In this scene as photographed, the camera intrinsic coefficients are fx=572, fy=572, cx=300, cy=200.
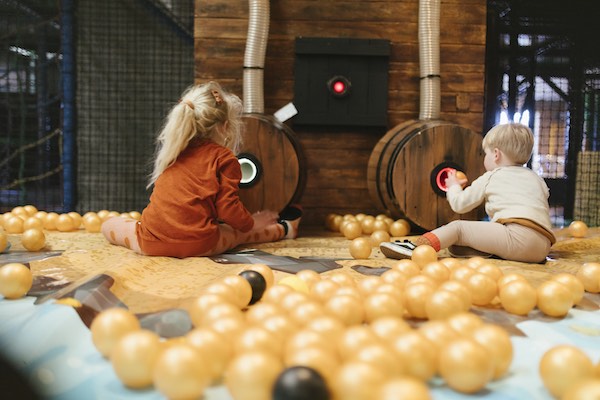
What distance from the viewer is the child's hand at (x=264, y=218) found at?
2.63 meters

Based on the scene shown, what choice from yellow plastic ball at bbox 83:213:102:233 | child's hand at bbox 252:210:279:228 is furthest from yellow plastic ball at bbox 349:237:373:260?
yellow plastic ball at bbox 83:213:102:233

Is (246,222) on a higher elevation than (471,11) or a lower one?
lower

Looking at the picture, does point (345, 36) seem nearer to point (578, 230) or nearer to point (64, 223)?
point (578, 230)

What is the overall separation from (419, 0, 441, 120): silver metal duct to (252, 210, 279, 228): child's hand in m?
1.07

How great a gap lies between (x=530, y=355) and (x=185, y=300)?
797 mm

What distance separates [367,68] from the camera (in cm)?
330

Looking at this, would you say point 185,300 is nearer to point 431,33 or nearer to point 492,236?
point 492,236

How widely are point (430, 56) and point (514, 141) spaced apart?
111cm

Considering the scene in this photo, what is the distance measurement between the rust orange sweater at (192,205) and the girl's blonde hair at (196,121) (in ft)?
0.16

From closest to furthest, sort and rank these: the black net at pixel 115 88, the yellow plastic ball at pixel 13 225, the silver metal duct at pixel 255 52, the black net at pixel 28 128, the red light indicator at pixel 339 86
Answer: the yellow plastic ball at pixel 13 225 < the silver metal duct at pixel 255 52 < the red light indicator at pixel 339 86 < the black net at pixel 115 88 < the black net at pixel 28 128

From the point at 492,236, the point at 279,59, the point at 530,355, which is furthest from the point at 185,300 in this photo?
the point at 279,59

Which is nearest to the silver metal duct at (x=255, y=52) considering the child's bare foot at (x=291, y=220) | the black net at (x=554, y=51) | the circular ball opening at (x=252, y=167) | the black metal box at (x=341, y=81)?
the black metal box at (x=341, y=81)

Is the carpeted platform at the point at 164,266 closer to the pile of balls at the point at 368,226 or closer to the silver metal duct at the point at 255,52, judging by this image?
the pile of balls at the point at 368,226

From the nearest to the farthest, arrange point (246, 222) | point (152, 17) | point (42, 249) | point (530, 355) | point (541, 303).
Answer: point (530, 355), point (541, 303), point (42, 249), point (246, 222), point (152, 17)
